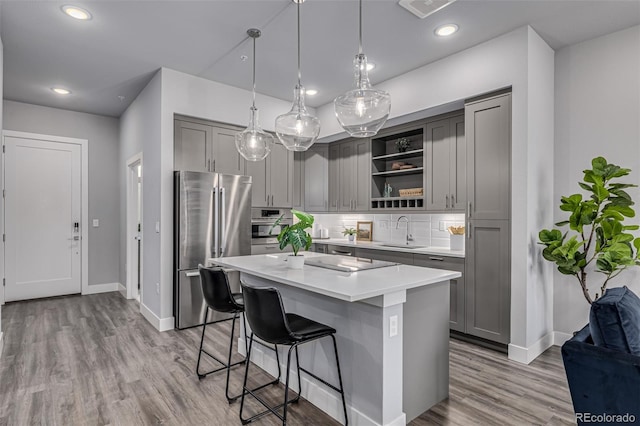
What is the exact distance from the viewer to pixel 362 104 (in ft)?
7.51

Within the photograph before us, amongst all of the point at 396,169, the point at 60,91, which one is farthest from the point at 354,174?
the point at 60,91

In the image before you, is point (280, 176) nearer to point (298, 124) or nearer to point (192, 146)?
point (192, 146)

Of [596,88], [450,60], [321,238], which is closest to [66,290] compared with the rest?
[321,238]

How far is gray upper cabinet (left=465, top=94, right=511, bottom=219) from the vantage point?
10.9 feet

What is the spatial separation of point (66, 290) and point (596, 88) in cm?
753

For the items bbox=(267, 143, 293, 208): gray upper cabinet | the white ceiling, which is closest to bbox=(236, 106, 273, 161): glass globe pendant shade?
the white ceiling

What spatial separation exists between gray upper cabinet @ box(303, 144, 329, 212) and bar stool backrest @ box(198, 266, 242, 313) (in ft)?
10.1

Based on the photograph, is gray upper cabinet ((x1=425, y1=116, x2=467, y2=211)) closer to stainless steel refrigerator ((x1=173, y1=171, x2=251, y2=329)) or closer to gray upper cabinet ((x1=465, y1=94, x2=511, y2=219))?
gray upper cabinet ((x1=465, y1=94, x2=511, y2=219))

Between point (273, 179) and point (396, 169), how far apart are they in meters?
1.77

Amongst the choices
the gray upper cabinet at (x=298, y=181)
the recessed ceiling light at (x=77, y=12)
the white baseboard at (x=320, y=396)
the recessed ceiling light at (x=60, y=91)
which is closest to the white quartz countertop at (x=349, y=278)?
the white baseboard at (x=320, y=396)

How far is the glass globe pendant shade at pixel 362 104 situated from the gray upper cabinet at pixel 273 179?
9.04 ft

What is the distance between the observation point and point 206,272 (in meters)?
2.71

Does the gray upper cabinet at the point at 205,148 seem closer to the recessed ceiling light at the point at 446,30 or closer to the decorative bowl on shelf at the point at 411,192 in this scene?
the decorative bowl on shelf at the point at 411,192

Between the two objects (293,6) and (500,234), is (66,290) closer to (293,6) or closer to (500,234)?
(293,6)
